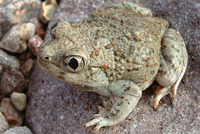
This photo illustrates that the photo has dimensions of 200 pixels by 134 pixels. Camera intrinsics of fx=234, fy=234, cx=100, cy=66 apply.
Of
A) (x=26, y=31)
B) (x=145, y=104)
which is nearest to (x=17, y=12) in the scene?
(x=26, y=31)

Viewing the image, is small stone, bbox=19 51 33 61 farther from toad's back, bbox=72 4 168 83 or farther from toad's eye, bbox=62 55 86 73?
toad's eye, bbox=62 55 86 73

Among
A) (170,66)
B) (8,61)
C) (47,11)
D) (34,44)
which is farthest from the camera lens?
(47,11)

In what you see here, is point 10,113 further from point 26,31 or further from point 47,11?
point 47,11

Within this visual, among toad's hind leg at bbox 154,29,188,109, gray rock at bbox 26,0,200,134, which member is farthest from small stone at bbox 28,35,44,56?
toad's hind leg at bbox 154,29,188,109

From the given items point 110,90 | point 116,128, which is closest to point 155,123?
point 116,128

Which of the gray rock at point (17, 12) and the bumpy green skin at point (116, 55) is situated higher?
the bumpy green skin at point (116, 55)

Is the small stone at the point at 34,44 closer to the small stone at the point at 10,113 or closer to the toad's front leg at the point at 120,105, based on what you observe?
the small stone at the point at 10,113

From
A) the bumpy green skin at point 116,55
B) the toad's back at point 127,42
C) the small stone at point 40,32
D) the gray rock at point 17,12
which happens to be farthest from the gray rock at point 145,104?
the gray rock at point 17,12
